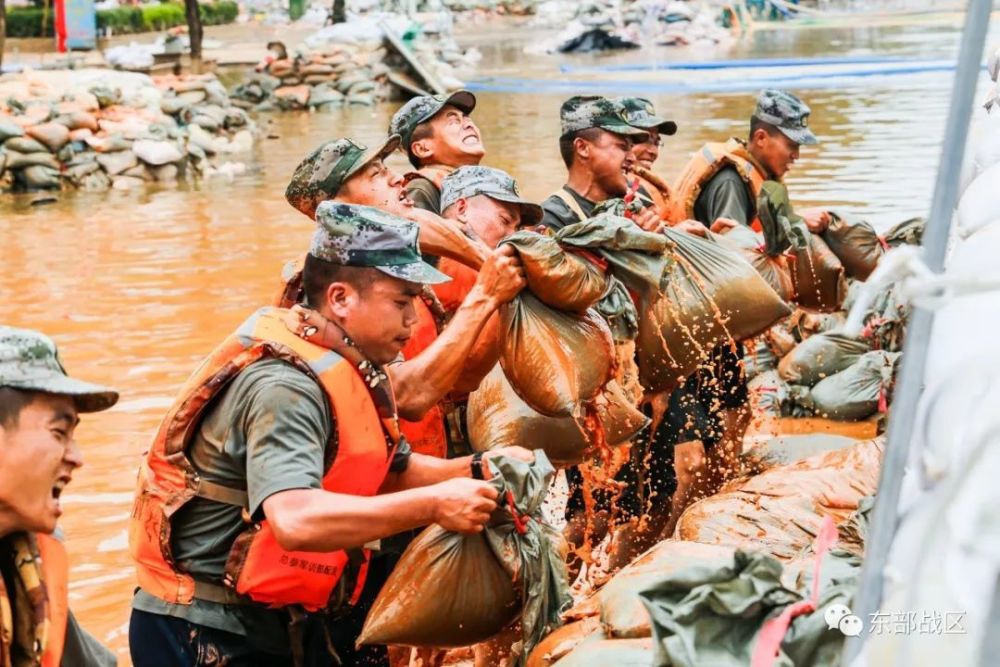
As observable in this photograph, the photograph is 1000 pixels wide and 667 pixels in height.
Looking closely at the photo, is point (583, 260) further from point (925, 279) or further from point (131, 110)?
point (131, 110)

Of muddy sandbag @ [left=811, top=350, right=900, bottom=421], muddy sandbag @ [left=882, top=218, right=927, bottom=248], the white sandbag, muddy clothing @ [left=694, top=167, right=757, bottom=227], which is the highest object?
the white sandbag

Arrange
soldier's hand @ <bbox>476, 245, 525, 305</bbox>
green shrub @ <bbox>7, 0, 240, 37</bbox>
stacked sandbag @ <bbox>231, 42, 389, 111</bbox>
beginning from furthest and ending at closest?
1. green shrub @ <bbox>7, 0, 240, 37</bbox>
2. stacked sandbag @ <bbox>231, 42, 389, 111</bbox>
3. soldier's hand @ <bbox>476, 245, 525, 305</bbox>

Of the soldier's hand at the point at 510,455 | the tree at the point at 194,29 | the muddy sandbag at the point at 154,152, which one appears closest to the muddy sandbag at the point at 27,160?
the muddy sandbag at the point at 154,152

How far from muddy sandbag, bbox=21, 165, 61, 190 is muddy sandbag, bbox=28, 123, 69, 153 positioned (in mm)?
383

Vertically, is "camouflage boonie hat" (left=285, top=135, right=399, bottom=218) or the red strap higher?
"camouflage boonie hat" (left=285, top=135, right=399, bottom=218)

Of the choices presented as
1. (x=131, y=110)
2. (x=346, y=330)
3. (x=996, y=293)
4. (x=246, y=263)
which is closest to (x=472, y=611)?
(x=346, y=330)

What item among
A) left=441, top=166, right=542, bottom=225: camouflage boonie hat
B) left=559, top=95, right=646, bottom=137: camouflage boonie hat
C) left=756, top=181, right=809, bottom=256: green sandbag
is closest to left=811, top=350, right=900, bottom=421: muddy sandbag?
left=756, top=181, right=809, bottom=256: green sandbag

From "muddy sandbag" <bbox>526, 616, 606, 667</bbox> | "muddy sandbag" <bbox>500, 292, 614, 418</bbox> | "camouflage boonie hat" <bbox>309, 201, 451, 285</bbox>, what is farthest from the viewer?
"muddy sandbag" <bbox>500, 292, 614, 418</bbox>

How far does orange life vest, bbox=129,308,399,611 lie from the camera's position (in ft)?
10.4

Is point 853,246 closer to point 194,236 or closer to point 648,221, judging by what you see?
point 648,221

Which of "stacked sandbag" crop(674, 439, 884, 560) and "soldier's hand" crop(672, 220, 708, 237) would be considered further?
"soldier's hand" crop(672, 220, 708, 237)

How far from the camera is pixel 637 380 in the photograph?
4703 millimetres

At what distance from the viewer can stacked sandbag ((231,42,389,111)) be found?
81.0 ft

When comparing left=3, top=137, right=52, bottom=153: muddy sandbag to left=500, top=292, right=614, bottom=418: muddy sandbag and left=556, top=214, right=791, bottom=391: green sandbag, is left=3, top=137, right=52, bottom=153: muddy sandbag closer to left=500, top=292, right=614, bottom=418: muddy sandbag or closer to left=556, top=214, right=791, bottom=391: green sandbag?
left=556, top=214, right=791, bottom=391: green sandbag
